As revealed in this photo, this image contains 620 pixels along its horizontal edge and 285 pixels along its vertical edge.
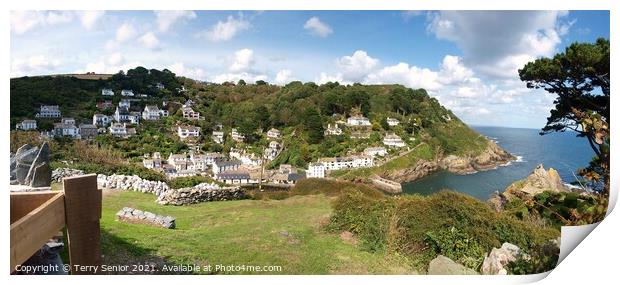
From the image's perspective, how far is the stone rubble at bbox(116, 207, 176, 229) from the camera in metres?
5.68

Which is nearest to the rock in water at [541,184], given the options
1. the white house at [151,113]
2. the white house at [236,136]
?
the white house at [236,136]

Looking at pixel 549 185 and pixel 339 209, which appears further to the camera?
pixel 549 185

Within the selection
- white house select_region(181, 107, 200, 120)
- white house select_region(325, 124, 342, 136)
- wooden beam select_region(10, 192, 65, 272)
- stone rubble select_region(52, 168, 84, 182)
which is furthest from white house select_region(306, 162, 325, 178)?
wooden beam select_region(10, 192, 65, 272)

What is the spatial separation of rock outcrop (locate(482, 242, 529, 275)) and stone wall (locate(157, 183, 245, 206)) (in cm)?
490

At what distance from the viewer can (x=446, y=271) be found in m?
4.47

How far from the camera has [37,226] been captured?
76.6 inches

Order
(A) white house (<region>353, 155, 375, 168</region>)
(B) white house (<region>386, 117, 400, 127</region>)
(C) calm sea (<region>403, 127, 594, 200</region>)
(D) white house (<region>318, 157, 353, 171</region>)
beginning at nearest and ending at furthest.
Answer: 1. (C) calm sea (<region>403, 127, 594, 200</region>)
2. (D) white house (<region>318, 157, 353, 171</region>)
3. (A) white house (<region>353, 155, 375, 168</region>)
4. (B) white house (<region>386, 117, 400, 127</region>)

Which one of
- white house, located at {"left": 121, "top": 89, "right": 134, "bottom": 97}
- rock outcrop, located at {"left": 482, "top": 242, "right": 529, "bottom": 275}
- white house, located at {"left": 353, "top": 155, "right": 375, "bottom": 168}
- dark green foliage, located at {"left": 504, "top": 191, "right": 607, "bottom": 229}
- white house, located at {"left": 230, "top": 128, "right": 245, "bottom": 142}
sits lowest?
rock outcrop, located at {"left": 482, "top": 242, "right": 529, "bottom": 275}

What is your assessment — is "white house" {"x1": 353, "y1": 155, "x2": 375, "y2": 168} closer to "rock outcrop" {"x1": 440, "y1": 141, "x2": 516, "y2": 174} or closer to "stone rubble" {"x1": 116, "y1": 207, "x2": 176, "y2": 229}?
"rock outcrop" {"x1": 440, "y1": 141, "x2": 516, "y2": 174}
